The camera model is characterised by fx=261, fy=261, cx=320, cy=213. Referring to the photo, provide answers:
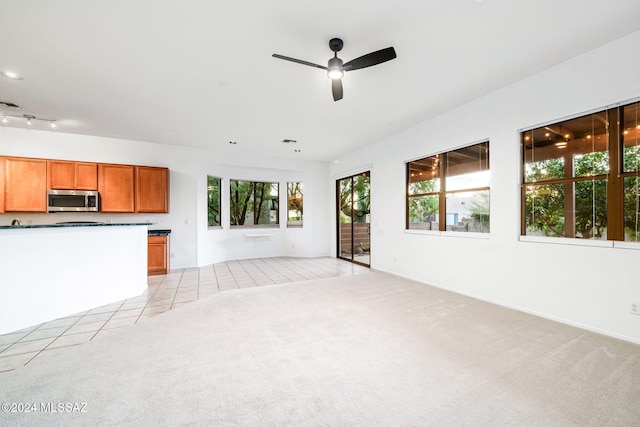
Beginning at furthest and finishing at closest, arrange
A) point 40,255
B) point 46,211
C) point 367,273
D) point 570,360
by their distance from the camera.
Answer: point 367,273
point 46,211
point 40,255
point 570,360

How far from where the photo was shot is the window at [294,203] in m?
8.37

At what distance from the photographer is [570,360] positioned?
224 cm

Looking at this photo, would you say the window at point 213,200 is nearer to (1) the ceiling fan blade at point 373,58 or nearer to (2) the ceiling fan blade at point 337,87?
(2) the ceiling fan blade at point 337,87

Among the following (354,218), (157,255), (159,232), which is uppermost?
(354,218)

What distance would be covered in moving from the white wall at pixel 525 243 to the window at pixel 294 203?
3.75 metres

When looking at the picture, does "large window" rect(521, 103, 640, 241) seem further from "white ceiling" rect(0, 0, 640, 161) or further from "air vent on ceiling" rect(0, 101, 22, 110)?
"air vent on ceiling" rect(0, 101, 22, 110)

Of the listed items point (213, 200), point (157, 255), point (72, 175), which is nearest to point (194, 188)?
point (213, 200)

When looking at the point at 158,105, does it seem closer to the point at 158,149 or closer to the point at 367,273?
the point at 158,149

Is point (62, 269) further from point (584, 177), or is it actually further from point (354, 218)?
point (584, 177)

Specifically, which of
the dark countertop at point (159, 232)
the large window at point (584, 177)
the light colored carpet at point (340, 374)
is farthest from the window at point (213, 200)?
the large window at point (584, 177)

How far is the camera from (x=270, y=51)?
275cm

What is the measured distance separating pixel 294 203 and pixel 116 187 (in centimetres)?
453

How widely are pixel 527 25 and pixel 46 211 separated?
Answer: 7.93m

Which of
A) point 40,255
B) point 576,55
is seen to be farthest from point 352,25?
point 40,255
